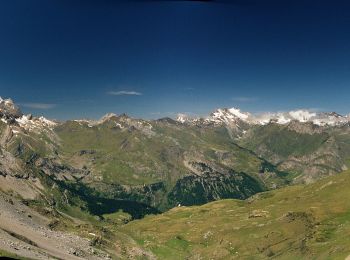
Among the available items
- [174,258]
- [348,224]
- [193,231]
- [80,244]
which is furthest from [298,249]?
[193,231]

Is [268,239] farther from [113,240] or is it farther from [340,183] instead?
[340,183]

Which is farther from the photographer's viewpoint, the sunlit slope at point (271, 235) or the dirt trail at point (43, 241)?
the sunlit slope at point (271, 235)

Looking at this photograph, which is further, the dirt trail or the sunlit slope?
the sunlit slope

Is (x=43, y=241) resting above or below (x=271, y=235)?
above

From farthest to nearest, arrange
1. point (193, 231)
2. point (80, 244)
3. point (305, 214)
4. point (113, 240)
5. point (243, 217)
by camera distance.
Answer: point (243, 217) < point (193, 231) < point (305, 214) < point (113, 240) < point (80, 244)

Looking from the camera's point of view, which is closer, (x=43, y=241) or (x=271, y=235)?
(x=43, y=241)

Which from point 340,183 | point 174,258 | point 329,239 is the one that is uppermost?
point 340,183

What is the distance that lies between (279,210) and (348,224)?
56.7m

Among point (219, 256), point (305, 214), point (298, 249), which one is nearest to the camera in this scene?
point (298, 249)

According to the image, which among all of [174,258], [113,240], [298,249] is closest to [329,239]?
[298,249]

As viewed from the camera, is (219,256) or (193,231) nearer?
(219,256)

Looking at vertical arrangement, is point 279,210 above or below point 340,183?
below

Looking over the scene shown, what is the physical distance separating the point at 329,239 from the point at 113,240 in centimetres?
5103

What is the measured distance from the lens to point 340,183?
18438 cm
